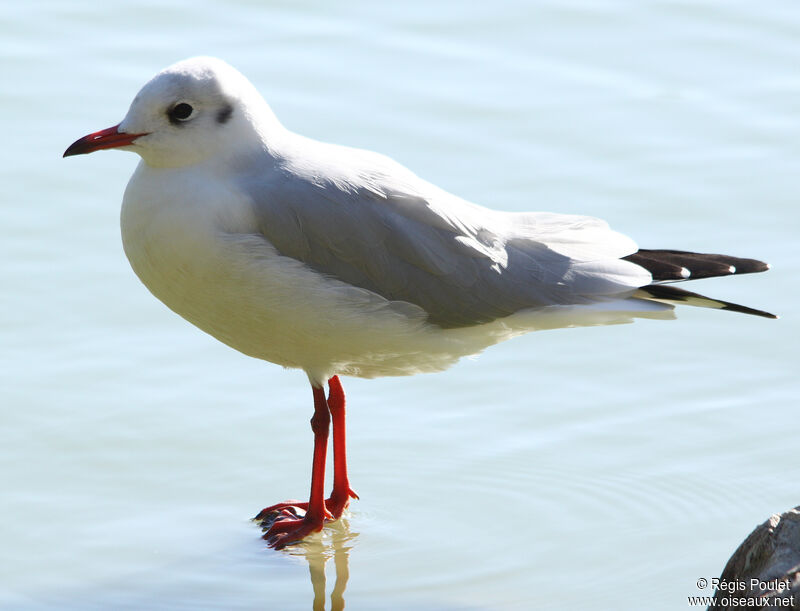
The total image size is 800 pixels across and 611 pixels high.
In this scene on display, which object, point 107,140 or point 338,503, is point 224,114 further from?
point 338,503

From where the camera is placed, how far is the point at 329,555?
5.66 metres

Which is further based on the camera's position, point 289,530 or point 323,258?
point 289,530

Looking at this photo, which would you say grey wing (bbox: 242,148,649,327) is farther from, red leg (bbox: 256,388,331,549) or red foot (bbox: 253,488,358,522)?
red foot (bbox: 253,488,358,522)

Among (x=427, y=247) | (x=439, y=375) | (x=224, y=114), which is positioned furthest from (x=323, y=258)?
(x=439, y=375)

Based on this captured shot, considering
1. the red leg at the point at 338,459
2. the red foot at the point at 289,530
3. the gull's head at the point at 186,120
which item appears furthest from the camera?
the red leg at the point at 338,459

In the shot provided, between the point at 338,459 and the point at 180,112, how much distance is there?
1502 mm

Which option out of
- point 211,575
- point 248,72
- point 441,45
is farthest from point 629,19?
point 211,575

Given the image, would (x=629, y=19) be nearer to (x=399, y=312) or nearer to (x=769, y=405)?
(x=769, y=405)

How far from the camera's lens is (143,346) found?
22.7ft

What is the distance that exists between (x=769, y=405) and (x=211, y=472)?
2.30m

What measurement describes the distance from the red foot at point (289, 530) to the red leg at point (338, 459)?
6.8 inches

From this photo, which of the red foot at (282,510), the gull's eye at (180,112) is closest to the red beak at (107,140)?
the gull's eye at (180,112)

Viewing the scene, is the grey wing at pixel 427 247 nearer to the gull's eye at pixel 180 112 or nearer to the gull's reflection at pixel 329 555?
the gull's eye at pixel 180 112

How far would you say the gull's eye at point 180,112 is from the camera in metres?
5.21
